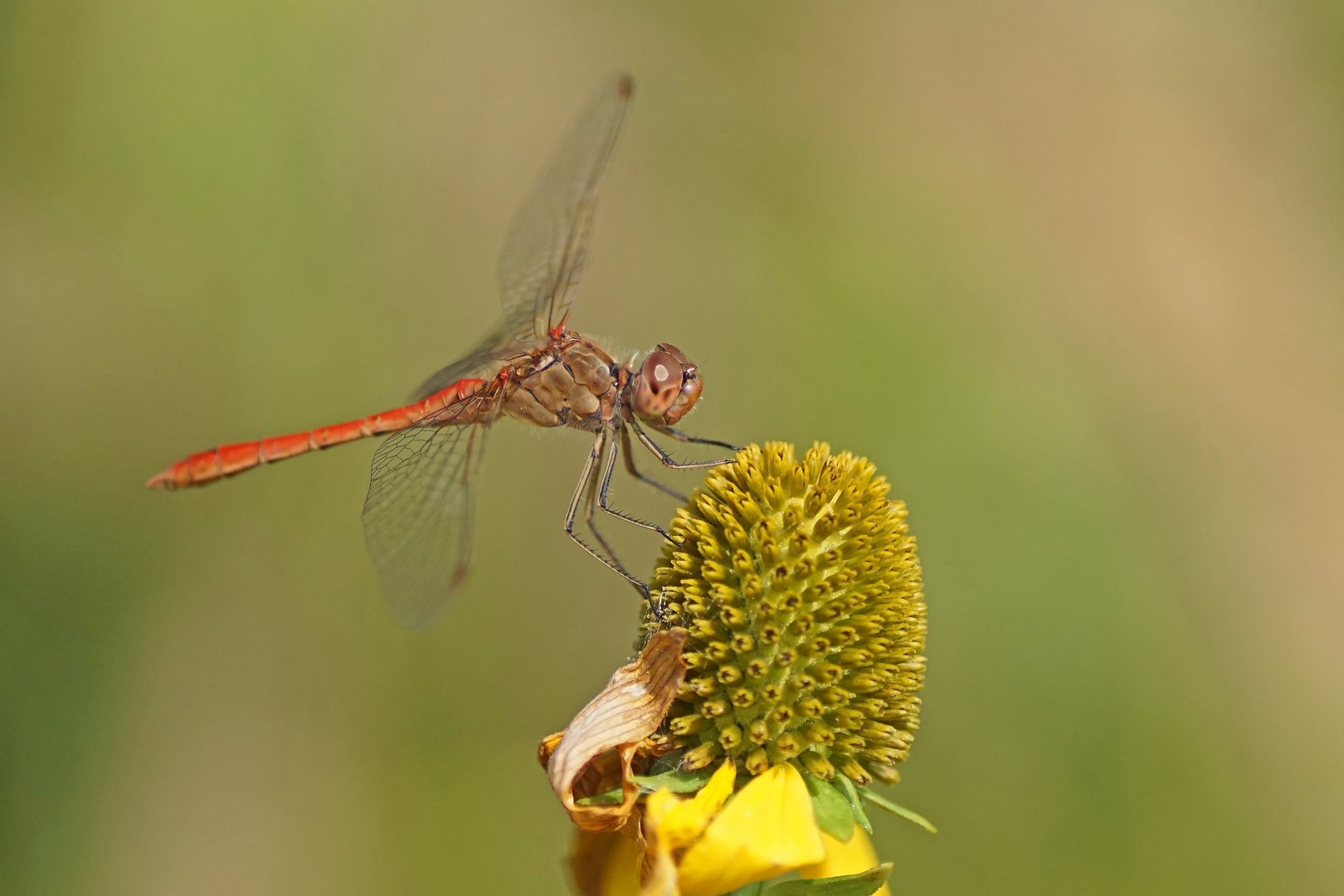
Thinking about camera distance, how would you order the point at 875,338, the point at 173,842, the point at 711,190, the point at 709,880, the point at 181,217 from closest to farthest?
the point at 709,880
the point at 173,842
the point at 181,217
the point at 875,338
the point at 711,190

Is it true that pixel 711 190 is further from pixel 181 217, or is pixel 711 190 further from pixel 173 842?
pixel 173 842

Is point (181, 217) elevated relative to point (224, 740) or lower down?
elevated

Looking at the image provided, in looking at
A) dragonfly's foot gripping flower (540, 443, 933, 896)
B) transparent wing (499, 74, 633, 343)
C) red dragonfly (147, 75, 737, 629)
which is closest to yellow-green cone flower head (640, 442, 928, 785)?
dragonfly's foot gripping flower (540, 443, 933, 896)

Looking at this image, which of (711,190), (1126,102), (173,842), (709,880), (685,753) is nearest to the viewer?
(709,880)

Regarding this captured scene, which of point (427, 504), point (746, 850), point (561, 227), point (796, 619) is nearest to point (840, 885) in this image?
point (746, 850)

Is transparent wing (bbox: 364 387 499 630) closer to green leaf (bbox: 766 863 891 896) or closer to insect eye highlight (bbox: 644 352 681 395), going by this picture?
insect eye highlight (bbox: 644 352 681 395)

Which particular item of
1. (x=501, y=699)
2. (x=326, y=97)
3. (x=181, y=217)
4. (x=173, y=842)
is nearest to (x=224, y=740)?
(x=173, y=842)

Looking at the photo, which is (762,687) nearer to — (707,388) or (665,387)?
(665,387)
